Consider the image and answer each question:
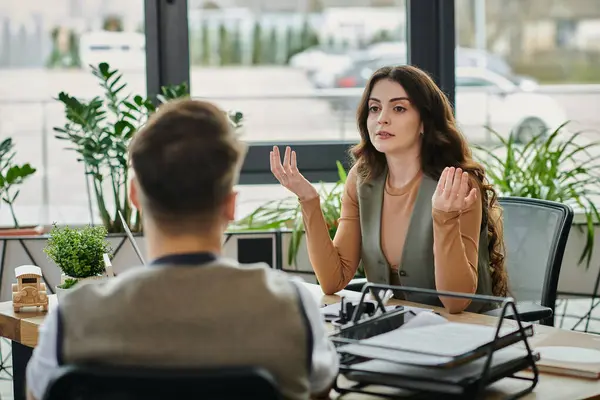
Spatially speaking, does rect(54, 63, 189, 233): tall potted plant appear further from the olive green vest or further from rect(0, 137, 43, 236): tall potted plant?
the olive green vest

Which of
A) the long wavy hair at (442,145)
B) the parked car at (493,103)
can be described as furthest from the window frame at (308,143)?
the long wavy hair at (442,145)

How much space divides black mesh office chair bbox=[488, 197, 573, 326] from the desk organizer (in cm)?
97

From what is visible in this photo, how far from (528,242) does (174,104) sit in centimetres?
176

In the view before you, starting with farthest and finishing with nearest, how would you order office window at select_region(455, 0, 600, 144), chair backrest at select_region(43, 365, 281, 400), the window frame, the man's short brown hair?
office window at select_region(455, 0, 600, 144) → the window frame → the man's short brown hair → chair backrest at select_region(43, 365, 281, 400)

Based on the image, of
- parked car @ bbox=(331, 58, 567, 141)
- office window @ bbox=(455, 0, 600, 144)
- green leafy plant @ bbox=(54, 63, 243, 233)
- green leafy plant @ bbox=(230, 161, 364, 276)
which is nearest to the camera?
green leafy plant @ bbox=(54, 63, 243, 233)

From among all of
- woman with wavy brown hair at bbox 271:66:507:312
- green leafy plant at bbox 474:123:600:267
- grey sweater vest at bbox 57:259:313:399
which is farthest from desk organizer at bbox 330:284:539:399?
green leafy plant at bbox 474:123:600:267

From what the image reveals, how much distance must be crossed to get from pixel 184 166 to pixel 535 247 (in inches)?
70.8

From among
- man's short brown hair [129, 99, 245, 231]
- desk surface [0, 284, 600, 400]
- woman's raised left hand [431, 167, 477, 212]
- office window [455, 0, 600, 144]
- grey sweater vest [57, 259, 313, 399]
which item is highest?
office window [455, 0, 600, 144]

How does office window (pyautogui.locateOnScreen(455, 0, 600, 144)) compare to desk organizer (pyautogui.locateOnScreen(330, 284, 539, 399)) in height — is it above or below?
above

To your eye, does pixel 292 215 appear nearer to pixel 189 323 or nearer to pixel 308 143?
pixel 308 143

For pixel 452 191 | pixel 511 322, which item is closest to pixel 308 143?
pixel 452 191

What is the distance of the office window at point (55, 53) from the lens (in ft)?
13.7

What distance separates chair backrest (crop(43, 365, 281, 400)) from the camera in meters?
1.18

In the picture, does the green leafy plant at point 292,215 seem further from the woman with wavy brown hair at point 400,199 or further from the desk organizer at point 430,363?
the desk organizer at point 430,363
